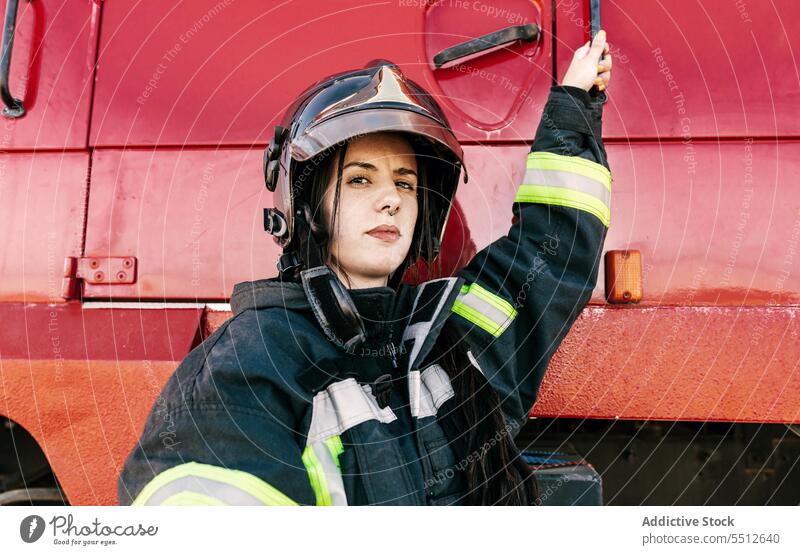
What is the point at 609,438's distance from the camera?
195 cm

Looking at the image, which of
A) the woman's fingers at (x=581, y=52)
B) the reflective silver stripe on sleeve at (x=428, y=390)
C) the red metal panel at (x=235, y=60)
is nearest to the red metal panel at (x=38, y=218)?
the red metal panel at (x=235, y=60)

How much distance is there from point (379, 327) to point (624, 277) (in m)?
0.67

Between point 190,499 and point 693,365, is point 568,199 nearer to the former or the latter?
point 693,365

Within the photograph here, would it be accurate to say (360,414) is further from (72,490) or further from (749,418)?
(749,418)

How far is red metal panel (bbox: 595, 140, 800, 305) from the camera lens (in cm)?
152

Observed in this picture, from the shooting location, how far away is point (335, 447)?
1.20m

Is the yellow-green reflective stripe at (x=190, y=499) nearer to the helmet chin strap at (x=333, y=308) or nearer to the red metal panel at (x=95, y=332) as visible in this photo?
the helmet chin strap at (x=333, y=308)

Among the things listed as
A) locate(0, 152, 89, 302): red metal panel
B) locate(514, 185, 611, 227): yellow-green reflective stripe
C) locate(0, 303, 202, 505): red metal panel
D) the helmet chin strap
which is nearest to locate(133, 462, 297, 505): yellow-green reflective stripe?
the helmet chin strap

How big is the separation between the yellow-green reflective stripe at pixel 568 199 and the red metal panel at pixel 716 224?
12 centimetres

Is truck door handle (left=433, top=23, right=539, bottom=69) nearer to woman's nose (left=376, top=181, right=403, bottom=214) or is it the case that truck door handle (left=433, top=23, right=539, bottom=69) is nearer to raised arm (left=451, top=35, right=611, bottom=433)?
raised arm (left=451, top=35, right=611, bottom=433)

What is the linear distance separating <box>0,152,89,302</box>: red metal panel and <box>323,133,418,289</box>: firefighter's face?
79cm

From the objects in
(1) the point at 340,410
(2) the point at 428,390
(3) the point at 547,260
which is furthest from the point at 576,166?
(1) the point at 340,410
